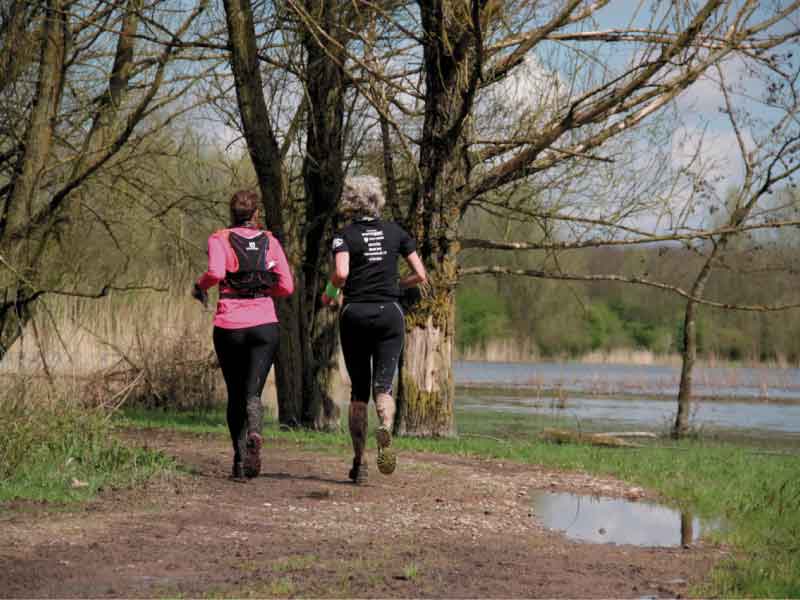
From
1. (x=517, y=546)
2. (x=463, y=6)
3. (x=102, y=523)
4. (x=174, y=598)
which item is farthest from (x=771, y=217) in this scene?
(x=174, y=598)

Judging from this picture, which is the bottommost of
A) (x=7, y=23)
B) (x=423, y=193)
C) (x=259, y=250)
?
(x=259, y=250)

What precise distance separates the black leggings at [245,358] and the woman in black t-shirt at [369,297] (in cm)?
56

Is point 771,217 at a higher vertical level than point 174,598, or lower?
higher

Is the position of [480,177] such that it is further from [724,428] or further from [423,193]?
[724,428]

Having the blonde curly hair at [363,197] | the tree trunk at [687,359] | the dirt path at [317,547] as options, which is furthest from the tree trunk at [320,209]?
the dirt path at [317,547]

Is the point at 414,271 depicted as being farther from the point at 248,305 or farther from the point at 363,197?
the point at 248,305

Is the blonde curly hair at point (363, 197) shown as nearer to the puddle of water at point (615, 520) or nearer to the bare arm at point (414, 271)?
the bare arm at point (414, 271)

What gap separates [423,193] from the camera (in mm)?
14227

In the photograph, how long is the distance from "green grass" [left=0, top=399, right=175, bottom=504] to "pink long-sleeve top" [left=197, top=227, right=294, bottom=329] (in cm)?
129

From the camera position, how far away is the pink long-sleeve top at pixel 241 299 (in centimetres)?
877

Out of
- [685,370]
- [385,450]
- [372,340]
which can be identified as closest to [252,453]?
[385,450]

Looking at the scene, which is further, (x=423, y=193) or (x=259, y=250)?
(x=423, y=193)

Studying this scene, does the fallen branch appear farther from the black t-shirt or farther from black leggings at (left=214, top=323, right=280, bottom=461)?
black leggings at (left=214, top=323, right=280, bottom=461)

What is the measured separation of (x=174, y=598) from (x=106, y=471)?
13.1ft
